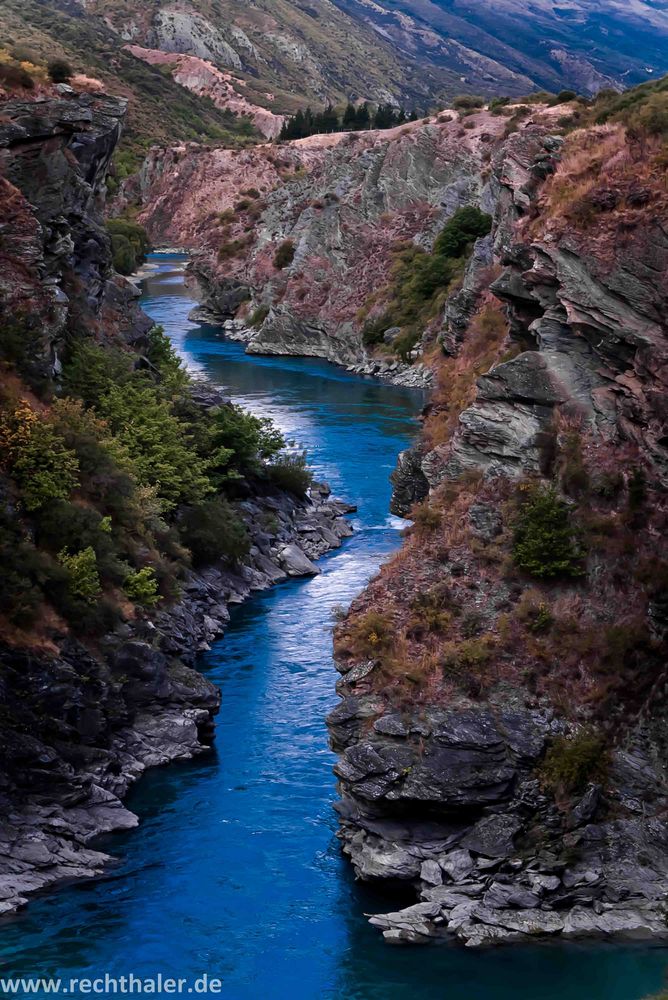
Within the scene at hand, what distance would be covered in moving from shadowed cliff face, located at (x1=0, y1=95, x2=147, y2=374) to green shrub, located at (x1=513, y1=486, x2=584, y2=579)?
1982cm

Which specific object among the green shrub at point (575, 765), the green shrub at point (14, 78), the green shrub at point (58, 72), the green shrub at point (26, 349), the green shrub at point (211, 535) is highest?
the green shrub at point (58, 72)

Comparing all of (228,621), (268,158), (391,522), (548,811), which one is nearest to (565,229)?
(548,811)

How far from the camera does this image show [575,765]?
27.8m

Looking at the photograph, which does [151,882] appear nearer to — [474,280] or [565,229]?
[565,229]

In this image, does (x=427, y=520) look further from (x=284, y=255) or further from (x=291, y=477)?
(x=284, y=255)

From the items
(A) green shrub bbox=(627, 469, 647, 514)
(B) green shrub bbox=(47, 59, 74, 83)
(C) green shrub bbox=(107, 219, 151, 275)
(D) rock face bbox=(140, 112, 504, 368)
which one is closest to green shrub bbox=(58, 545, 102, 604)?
(A) green shrub bbox=(627, 469, 647, 514)

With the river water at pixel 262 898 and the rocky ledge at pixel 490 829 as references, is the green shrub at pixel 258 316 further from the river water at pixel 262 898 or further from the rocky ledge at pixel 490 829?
the rocky ledge at pixel 490 829

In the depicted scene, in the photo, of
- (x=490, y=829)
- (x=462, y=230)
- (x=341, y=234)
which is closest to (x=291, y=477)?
(x=490, y=829)

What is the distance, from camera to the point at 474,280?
5794cm

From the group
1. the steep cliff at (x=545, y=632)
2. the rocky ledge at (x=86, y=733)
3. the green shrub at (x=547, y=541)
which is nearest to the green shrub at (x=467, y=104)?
the steep cliff at (x=545, y=632)

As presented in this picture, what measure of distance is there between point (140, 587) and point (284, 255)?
7537cm

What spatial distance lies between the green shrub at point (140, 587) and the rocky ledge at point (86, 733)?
91 centimetres

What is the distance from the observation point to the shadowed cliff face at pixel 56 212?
44.0 metres

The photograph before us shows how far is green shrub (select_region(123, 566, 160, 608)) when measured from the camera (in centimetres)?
3856
